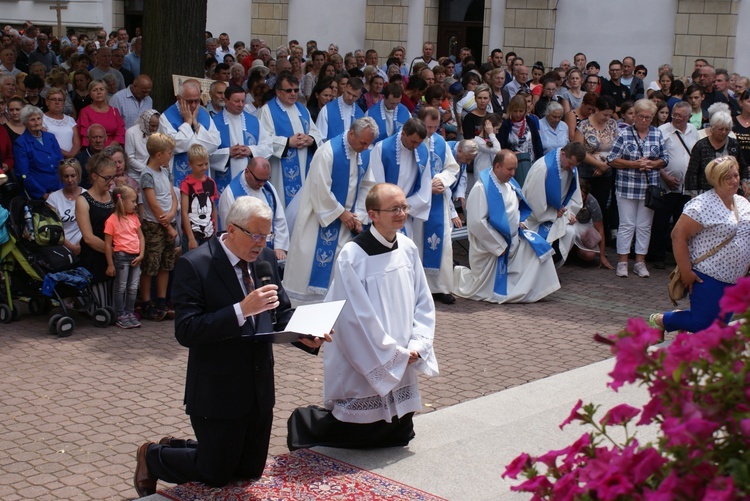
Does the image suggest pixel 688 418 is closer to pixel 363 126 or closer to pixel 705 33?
pixel 363 126

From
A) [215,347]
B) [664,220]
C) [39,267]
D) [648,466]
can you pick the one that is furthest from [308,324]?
[664,220]

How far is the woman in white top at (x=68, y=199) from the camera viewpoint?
8.84m

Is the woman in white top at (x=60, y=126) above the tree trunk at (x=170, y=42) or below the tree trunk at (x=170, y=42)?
below

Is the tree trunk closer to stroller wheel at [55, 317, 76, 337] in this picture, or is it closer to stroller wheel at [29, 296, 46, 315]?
stroller wheel at [29, 296, 46, 315]

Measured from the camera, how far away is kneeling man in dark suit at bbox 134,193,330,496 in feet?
14.9

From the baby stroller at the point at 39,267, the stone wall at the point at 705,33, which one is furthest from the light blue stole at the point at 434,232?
the stone wall at the point at 705,33

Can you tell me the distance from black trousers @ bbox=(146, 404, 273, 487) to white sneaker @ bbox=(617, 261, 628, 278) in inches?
296

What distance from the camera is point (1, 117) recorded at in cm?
983

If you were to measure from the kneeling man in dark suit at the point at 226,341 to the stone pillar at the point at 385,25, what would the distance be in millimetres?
19290

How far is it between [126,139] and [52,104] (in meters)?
0.91

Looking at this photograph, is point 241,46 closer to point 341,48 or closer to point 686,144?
point 341,48

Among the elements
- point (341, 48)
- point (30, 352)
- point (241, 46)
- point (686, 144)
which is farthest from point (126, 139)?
point (341, 48)

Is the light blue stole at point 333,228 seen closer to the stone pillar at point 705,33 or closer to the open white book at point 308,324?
the open white book at point 308,324

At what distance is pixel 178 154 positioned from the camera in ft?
32.9
